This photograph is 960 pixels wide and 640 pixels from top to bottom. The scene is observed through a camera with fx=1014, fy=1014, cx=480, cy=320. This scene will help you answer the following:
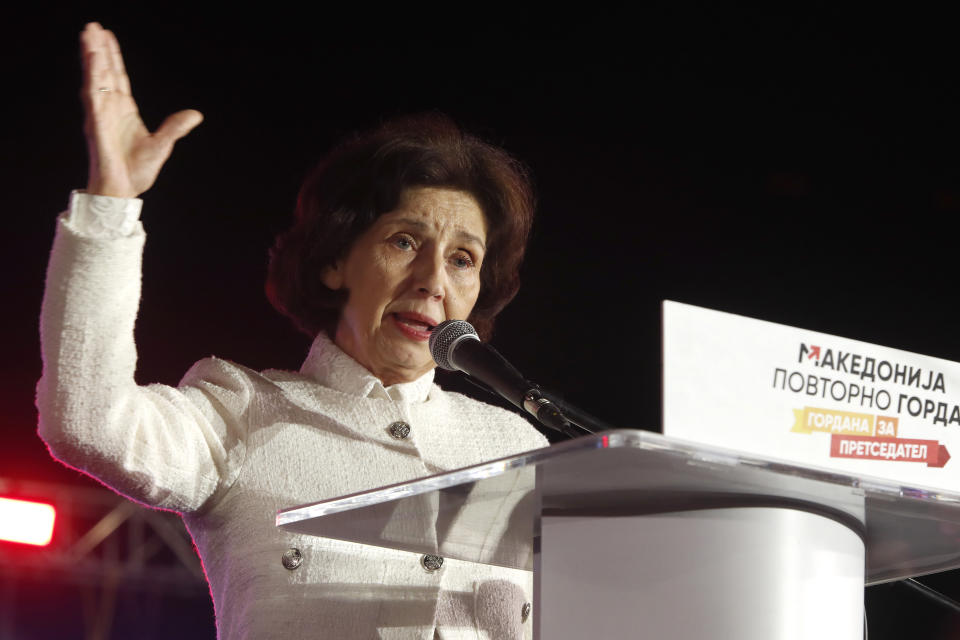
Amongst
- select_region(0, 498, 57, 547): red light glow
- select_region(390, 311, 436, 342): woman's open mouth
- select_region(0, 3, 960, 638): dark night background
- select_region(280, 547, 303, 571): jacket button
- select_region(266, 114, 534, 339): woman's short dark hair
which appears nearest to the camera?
select_region(280, 547, 303, 571): jacket button

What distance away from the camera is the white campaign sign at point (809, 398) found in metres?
0.78

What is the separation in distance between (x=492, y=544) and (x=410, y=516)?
0.14m

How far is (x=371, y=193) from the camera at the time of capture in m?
1.77

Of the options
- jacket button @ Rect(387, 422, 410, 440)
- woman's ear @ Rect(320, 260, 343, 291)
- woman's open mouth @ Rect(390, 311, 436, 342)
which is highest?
woman's ear @ Rect(320, 260, 343, 291)

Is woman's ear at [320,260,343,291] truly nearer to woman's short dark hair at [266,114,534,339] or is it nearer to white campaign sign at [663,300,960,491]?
woman's short dark hair at [266,114,534,339]

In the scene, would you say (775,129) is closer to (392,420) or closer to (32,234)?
(392,420)

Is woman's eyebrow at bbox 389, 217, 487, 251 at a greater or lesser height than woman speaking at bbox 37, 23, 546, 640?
greater

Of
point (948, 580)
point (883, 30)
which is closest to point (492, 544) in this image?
point (948, 580)

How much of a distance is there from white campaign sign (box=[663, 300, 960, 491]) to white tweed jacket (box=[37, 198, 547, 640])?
64 centimetres

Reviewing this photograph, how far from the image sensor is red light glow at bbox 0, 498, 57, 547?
519 cm

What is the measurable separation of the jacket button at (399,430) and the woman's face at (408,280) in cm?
16

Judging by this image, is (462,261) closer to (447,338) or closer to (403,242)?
(403,242)

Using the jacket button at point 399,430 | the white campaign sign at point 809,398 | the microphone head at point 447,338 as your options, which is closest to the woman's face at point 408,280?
the jacket button at point 399,430

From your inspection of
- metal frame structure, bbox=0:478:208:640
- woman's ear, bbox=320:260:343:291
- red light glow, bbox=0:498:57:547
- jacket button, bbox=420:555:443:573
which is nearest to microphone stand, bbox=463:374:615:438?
jacket button, bbox=420:555:443:573
